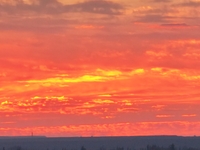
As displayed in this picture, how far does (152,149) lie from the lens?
132125 millimetres

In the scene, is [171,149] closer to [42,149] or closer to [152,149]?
[152,149]

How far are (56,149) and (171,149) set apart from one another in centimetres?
5103

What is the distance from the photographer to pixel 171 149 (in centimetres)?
12588

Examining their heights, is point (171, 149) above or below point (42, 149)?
below

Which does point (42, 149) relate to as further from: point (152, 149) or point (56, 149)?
point (152, 149)

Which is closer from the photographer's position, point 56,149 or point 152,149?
point 152,149

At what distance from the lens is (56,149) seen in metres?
173

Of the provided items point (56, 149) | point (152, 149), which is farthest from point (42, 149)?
point (152, 149)

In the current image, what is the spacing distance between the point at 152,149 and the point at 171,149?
6.71 meters

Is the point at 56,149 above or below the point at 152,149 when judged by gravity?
above

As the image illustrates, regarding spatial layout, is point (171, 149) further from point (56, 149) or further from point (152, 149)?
point (56, 149)

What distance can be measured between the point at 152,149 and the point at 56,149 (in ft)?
145

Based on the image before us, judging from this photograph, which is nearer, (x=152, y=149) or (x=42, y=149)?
(x=152, y=149)

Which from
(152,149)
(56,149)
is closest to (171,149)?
(152,149)
